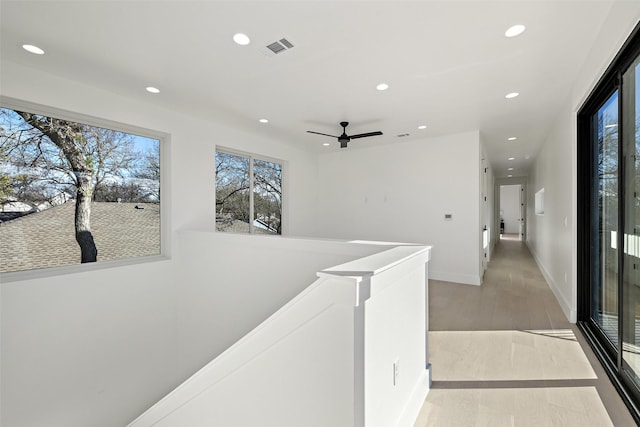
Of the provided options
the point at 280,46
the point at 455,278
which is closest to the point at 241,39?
the point at 280,46

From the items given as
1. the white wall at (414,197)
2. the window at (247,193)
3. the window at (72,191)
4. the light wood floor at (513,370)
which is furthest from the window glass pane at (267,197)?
the light wood floor at (513,370)

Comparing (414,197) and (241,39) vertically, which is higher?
(241,39)

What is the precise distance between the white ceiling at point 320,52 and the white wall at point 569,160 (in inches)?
5.1

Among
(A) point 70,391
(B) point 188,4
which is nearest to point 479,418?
(B) point 188,4

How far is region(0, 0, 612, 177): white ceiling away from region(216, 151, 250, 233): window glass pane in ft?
3.28

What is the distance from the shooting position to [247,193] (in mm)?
5117

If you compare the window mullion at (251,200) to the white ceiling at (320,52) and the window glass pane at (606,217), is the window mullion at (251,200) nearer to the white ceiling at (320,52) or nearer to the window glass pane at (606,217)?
the white ceiling at (320,52)

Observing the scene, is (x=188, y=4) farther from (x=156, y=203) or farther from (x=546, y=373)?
(x=546, y=373)

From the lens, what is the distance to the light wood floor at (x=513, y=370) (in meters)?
1.77

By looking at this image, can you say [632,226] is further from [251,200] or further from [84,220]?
[84,220]

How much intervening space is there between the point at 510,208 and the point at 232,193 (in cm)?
1553

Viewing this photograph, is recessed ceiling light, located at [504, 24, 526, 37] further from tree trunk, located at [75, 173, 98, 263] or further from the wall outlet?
tree trunk, located at [75, 173, 98, 263]

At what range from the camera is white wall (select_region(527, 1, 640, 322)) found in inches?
75.1

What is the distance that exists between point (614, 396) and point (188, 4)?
3.83 m
